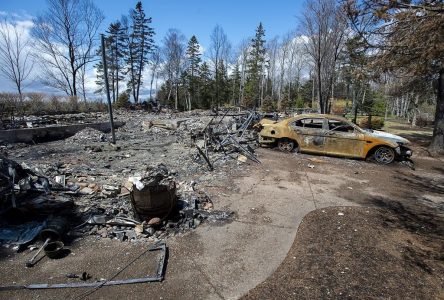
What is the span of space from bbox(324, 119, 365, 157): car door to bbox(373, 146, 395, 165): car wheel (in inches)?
21.7

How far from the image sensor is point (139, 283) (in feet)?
12.7

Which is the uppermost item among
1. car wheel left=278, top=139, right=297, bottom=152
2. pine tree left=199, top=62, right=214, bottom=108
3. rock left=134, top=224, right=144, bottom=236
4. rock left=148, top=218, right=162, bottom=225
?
pine tree left=199, top=62, right=214, bottom=108

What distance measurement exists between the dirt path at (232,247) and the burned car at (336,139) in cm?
181

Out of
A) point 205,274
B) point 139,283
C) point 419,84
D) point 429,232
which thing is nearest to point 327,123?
point 429,232

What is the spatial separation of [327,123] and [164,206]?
759 centimetres

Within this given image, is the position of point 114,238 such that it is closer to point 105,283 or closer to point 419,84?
point 105,283

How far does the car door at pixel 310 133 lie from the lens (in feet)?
35.6

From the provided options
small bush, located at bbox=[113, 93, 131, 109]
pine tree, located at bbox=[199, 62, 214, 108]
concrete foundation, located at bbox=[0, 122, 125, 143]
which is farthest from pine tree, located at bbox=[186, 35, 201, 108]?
concrete foundation, located at bbox=[0, 122, 125, 143]

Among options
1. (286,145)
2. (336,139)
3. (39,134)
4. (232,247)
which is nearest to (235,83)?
(39,134)

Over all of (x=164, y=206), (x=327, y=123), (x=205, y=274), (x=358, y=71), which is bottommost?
(x=205, y=274)

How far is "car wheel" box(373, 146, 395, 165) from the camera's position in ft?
33.6

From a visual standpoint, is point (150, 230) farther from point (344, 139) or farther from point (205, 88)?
point (205, 88)

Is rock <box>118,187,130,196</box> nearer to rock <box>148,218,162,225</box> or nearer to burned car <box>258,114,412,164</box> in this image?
rock <box>148,218,162,225</box>

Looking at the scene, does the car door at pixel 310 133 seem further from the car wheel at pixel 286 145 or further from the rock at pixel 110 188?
the rock at pixel 110 188
